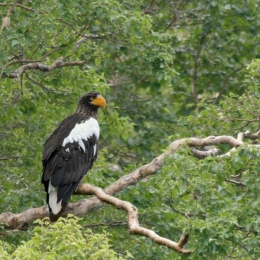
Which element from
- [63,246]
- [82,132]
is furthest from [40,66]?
[63,246]

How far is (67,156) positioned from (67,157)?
12 millimetres

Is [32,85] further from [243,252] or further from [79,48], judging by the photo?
[243,252]

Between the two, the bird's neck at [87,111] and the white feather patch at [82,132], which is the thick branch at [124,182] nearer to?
the white feather patch at [82,132]

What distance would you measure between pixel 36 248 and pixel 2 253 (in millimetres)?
249

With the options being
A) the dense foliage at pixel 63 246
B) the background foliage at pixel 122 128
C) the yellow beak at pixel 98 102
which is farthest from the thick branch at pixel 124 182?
the yellow beak at pixel 98 102

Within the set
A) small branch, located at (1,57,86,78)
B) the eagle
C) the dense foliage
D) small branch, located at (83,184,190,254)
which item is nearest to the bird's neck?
the eagle

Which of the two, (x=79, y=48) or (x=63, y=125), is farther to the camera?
(x=79, y=48)

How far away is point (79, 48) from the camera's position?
10039mm

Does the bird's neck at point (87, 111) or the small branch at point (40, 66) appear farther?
the bird's neck at point (87, 111)

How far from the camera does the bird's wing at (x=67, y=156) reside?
8.91 m

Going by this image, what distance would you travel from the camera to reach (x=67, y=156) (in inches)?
363

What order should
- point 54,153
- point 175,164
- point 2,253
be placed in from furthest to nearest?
1. point 54,153
2. point 175,164
3. point 2,253

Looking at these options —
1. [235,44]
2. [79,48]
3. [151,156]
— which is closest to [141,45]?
[79,48]

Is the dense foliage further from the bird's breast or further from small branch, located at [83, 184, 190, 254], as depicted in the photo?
the bird's breast
